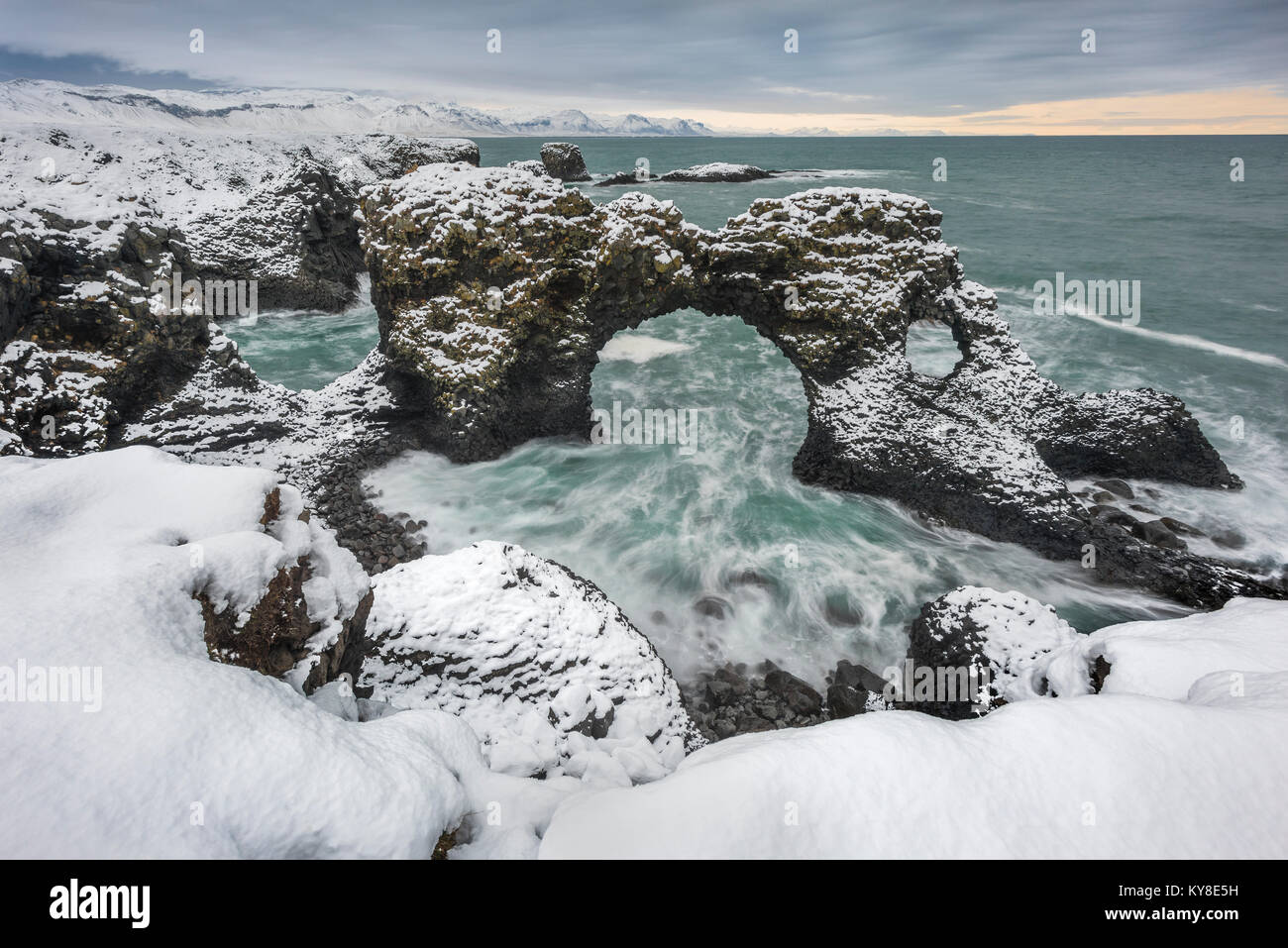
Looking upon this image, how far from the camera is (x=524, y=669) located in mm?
8852

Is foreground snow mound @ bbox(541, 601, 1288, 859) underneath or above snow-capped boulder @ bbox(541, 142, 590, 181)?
underneath

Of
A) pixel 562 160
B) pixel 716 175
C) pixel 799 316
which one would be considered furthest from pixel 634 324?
pixel 716 175

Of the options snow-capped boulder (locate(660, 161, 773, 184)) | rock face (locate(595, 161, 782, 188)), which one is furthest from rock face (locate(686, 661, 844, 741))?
snow-capped boulder (locate(660, 161, 773, 184))

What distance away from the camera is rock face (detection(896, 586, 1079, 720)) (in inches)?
376

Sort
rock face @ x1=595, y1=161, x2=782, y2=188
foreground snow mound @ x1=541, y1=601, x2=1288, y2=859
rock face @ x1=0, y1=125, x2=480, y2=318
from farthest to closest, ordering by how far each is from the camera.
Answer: rock face @ x1=595, y1=161, x2=782, y2=188 < rock face @ x1=0, y1=125, x2=480, y2=318 < foreground snow mound @ x1=541, y1=601, x2=1288, y2=859

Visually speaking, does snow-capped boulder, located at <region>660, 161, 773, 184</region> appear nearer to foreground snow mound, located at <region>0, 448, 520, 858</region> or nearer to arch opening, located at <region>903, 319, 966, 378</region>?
arch opening, located at <region>903, 319, 966, 378</region>

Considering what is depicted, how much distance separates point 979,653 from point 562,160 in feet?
308

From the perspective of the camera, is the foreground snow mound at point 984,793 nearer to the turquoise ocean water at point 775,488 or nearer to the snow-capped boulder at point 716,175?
the turquoise ocean water at point 775,488

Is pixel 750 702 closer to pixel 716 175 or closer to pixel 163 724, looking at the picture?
pixel 163 724

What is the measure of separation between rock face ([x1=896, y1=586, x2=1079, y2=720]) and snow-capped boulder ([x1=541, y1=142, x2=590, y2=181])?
90624 millimetres

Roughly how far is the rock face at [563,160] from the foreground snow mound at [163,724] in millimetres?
92407

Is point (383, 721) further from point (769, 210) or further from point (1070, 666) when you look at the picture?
point (769, 210)

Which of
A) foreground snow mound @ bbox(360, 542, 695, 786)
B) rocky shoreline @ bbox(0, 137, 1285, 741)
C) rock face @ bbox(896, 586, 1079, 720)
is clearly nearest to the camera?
foreground snow mound @ bbox(360, 542, 695, 786)

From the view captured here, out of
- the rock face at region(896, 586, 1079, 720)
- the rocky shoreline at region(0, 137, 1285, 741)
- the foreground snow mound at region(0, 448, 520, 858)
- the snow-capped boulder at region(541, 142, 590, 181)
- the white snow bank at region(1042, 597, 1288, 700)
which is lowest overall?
the rock face at region(896, 586, 1079, 720)
